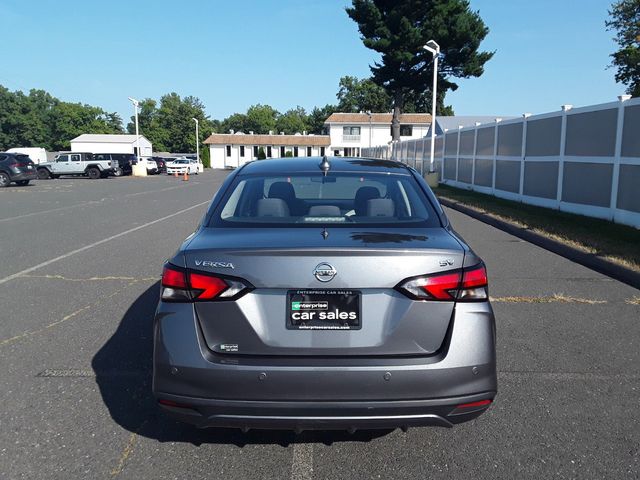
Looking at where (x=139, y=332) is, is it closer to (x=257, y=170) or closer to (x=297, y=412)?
(x=257, y=170)

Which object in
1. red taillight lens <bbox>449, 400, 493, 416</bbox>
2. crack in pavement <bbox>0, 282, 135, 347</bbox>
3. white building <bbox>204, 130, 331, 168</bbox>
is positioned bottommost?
crack in pavement <bbox>0, 282, 135, 347</bbox>

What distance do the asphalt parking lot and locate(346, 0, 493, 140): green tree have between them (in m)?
38.0

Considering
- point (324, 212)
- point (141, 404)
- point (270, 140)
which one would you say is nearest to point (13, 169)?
point (141, 404)

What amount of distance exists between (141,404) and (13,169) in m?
29.7

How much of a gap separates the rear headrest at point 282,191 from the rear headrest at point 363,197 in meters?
0.48

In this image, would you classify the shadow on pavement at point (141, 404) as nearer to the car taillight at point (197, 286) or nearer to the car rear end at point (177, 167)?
the car taillight at point (197, 286)

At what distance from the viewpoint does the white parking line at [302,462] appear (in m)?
2.81

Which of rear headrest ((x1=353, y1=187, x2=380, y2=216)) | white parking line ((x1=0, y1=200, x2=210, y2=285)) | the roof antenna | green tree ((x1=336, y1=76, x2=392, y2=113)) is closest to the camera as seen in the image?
rear headrest ((x1=353, y1=187, x2=380, y2=216))

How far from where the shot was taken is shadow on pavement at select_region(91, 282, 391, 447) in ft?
10.4

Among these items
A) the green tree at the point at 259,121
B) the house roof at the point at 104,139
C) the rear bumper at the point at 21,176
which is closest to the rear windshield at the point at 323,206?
the rear bumper at the point at 21,176

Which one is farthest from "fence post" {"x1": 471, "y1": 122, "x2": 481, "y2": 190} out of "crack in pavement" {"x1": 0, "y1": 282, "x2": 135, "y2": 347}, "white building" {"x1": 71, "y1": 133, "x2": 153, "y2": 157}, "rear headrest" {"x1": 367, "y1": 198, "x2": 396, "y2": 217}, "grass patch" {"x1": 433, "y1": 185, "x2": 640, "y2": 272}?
"white building" {"x1": 71, "y1": 133, "x2": 153, "y2": 157}

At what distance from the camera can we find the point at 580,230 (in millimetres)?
10219

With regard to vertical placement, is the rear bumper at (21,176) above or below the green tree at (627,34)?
below

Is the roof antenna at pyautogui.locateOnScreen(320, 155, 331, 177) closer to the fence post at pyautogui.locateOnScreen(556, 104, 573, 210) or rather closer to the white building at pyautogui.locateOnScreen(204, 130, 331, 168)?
the fence post at pyautogui.locateOnScreen(556, 104, 573, 210)
